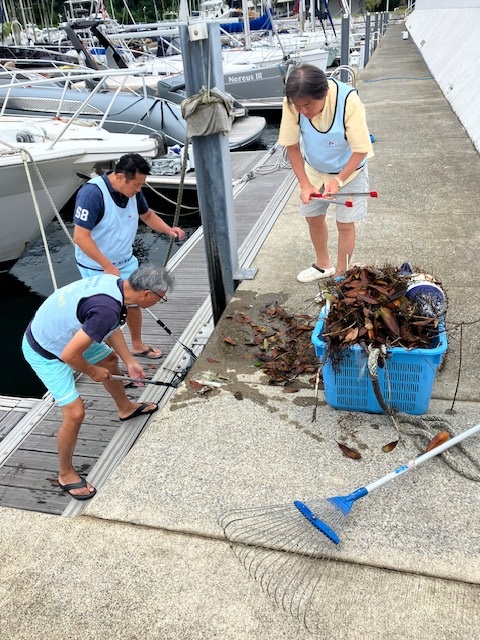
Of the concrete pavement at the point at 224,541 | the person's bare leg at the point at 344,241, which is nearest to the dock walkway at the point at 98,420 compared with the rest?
the concrete pavement at the point at 224,541

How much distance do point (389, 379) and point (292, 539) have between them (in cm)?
104

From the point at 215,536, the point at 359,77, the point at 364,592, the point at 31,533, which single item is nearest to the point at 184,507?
the point at 215,536

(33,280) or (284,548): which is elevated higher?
(284,548)

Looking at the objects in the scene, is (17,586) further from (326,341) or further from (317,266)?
(317,266)

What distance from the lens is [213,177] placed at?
163 inches

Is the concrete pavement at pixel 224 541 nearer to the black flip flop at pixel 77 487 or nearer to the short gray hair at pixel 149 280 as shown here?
the black flip flop at pixel 77 487

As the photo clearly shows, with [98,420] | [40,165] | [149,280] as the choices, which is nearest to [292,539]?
[149,280]

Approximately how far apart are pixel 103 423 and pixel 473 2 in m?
14.8

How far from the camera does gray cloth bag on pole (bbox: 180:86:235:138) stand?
3.74 metres

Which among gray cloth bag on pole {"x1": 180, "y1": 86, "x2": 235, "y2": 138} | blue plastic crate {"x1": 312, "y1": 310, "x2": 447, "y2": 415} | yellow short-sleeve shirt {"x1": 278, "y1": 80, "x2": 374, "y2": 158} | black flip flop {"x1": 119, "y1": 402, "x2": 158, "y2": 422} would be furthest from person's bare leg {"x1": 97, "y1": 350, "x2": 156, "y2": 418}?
yellow short-sleeve shirt {"x1": 278, "y1": 80, "x2": 374, "y2": 158}

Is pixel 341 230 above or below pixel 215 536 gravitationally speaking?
above

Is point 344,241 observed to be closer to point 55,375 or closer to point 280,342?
point 280,342

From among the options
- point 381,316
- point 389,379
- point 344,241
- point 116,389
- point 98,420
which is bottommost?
point 98,420

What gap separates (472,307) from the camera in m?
4.04
